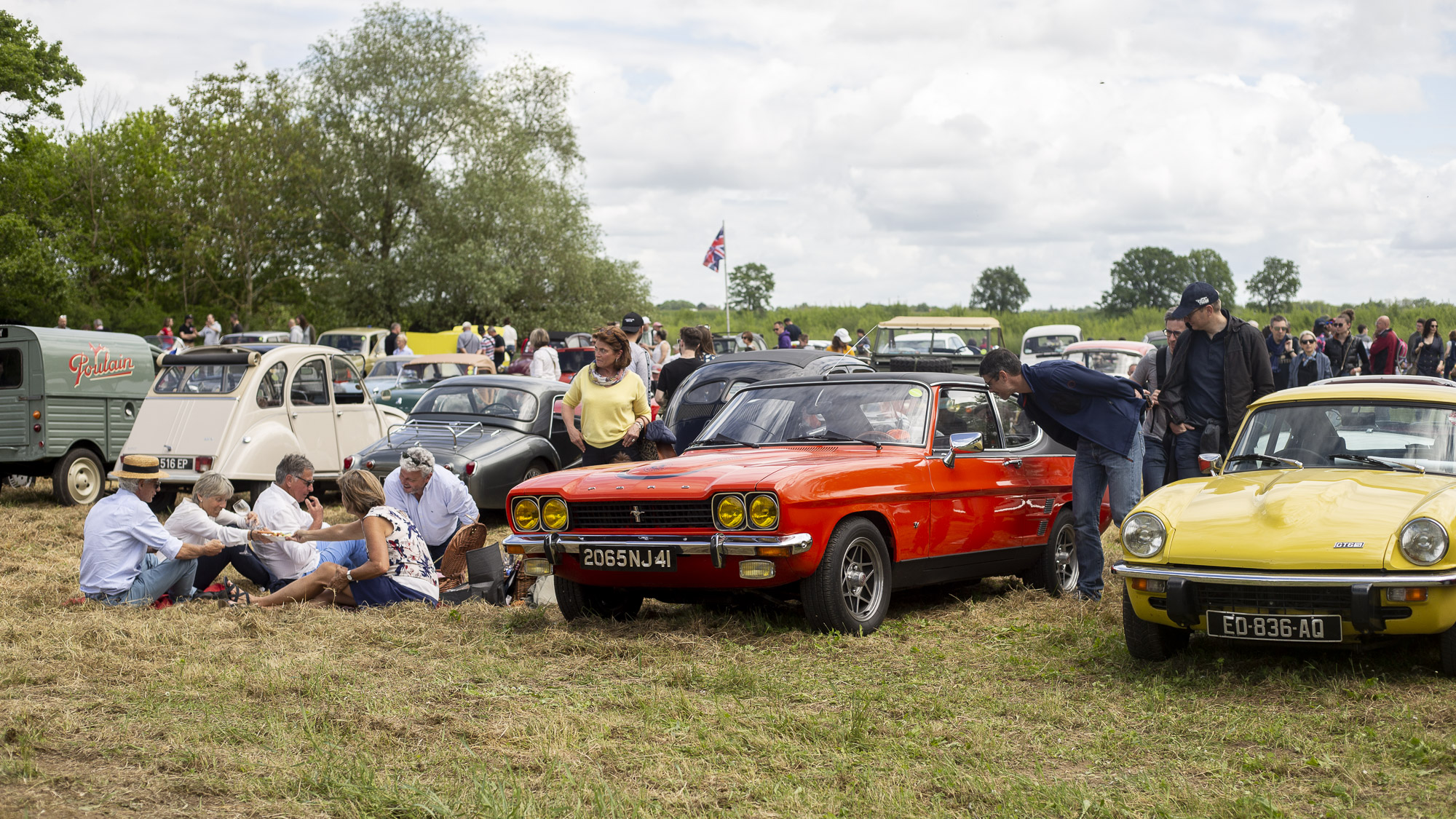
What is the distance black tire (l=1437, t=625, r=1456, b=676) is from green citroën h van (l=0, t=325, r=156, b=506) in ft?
44.8

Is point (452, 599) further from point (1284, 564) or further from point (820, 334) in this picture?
point (820, 334)

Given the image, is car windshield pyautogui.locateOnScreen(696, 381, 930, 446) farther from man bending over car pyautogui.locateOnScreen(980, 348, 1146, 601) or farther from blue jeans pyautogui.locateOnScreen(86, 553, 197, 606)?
blue jeans pyautogui.locateOnScreen(86, 553, 197, 606)

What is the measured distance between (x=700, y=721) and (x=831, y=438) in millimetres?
2804

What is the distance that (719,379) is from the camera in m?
11.9

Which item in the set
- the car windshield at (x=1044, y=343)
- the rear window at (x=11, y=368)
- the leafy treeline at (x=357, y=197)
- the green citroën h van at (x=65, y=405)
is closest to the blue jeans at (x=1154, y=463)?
the green citroën h van at (x=65, y=405)

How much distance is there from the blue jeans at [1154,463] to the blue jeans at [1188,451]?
0.95 ft

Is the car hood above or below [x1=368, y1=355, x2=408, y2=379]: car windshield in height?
below

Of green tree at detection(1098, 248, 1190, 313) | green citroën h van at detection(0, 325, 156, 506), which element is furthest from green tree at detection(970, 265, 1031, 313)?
green citroën h van at detection(0, 325, 156, 506)

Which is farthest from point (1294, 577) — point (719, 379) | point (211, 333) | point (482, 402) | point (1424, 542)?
point (211, 333)

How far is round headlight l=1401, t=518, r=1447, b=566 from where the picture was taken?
5426 millimetres

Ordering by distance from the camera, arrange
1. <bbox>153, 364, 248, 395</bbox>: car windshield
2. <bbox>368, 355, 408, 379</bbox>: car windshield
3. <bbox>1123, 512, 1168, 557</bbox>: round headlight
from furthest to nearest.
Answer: <bbox>368, 355, 408, 379</bbox>: car windshield
<bbox>153, 364, 248, 395</bbox>: car windshield
<bbox>1123, 512, 1168, 557</bbox>: round headlight

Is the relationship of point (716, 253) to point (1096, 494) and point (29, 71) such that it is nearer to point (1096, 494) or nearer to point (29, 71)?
point (29, 71)

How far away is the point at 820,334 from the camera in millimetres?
66125

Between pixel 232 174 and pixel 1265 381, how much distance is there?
41821mm
